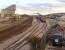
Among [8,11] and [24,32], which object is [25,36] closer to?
[24,32]

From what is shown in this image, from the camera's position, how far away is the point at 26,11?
3998 mm

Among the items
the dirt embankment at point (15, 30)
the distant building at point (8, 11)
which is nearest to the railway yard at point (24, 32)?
the dirt embankment at point (15, 30)

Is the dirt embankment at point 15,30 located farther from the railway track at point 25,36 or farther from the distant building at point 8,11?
the distant building at point 8,11

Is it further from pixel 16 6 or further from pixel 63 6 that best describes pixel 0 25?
pixel 63 6

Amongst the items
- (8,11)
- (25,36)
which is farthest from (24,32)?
(8,11)

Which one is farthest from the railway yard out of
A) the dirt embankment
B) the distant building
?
the distant building

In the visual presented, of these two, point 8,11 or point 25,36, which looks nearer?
point 8,11

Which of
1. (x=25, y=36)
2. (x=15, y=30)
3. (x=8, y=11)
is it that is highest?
(x=8, y=11)

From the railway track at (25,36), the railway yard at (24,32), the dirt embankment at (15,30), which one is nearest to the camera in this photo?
the railway track at (25,36)

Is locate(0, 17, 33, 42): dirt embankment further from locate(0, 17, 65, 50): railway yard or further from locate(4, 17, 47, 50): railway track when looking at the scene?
locate(4, 17, 47, 50): railway track

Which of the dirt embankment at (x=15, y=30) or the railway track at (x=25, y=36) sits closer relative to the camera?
the railway track at (x=25, y=36)

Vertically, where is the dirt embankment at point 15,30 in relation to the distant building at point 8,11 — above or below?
below

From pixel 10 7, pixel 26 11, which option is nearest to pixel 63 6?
pixel 26 11

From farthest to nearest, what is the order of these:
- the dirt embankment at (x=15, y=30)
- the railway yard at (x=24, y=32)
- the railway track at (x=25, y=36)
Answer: the dirt embankment at (x=15, y=30) → the railway yard at (x=24, y=32) → the railway track at (x=25, y=36)
